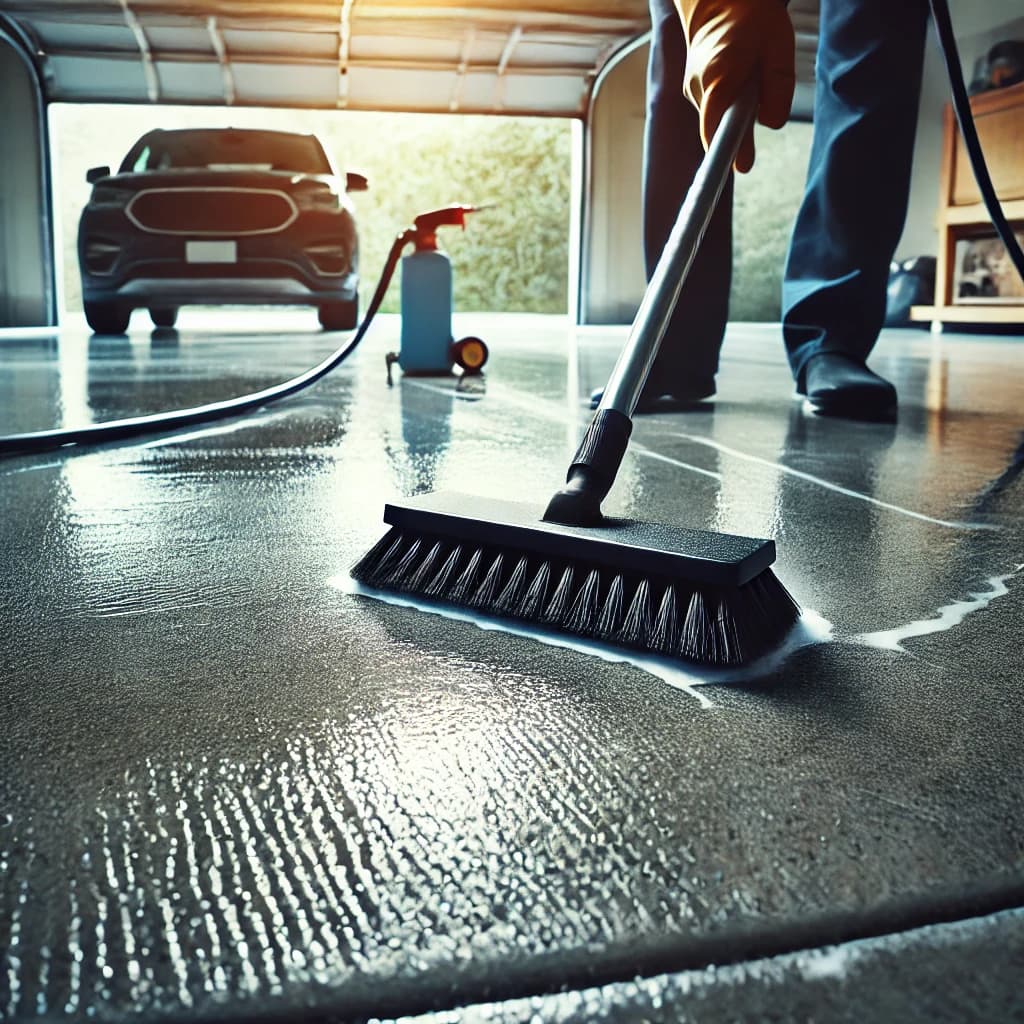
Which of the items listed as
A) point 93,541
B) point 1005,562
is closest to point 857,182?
point 1005,562

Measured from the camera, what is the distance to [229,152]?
6.56 m

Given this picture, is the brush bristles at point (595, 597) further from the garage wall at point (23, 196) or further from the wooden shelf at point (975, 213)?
the garage wall at point (23, 196)

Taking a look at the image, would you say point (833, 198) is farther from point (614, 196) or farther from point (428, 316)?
point (614, 196)

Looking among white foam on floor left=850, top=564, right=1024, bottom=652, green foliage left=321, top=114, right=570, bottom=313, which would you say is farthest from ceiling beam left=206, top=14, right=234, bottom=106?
white foam on floor left=850, top=564, right=1024, bottom=652

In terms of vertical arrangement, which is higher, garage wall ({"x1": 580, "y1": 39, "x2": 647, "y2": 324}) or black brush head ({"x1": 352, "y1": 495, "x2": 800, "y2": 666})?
garage wall ({"x1": 580, "y1": 39, "x2": 647, "y2": 324})

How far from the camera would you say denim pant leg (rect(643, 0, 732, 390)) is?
7.07 feet

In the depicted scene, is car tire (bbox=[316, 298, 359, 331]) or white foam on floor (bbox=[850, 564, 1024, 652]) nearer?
white foam on floor (bbox=[850, 564, 1024, 652])

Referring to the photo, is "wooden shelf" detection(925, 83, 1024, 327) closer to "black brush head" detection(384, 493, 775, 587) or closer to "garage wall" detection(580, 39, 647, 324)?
"garage wall" detection(580, 39, 647, 324)

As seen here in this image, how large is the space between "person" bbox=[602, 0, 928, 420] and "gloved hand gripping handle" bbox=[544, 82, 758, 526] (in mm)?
1039

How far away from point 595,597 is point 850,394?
4.78 feet

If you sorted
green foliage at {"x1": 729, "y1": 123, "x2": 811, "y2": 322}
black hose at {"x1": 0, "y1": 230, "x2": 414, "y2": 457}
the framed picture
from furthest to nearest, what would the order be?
green foliage at {"x1": 729, "y1": 123, "x2": 811, "y2": 322} → the framed picture → black hose at {"x1": 0, "y1": 230, "x2": 414, "y2": 457}

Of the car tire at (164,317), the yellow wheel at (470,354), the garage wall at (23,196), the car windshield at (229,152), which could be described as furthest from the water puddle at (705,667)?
the garage wall at (23,196)

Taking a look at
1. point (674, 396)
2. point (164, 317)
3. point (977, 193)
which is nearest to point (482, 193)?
point (164, 317)

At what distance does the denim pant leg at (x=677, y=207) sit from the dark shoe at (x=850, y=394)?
0.26 m
